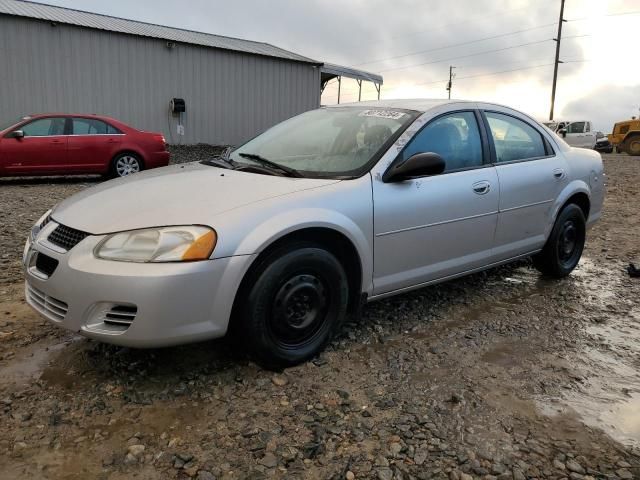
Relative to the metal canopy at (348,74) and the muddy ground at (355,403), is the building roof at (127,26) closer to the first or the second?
the metal canopy at (348,74)

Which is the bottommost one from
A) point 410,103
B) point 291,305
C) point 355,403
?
point 355,403

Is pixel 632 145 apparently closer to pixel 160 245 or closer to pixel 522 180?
pixel 522 180

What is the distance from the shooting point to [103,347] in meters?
3.16

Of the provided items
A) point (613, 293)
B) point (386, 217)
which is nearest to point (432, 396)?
point (386, 217)

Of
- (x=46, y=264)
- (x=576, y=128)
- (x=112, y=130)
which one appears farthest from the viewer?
(x=576, y=128)

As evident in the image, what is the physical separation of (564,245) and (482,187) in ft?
4.99

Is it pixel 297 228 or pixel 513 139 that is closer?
pixel 297 228

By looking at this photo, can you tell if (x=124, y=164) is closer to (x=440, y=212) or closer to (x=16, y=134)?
(x=16, y=134)

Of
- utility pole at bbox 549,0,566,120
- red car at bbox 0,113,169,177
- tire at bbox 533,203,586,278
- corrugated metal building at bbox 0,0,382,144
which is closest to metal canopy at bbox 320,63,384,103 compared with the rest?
corrugated metal building at bbox 0,0,382,144

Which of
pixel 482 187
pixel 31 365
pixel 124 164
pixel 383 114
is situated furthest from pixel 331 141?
pixel 124 164

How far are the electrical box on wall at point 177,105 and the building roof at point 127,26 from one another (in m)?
1.83

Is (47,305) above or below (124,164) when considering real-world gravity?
below

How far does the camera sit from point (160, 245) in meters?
2.54

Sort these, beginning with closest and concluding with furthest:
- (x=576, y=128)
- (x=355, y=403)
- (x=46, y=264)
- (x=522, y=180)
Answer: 1. (x=355, y=403)
2. (x=46, y=264)
3. (x=522, y=180)
4. (x=576, y=128)
